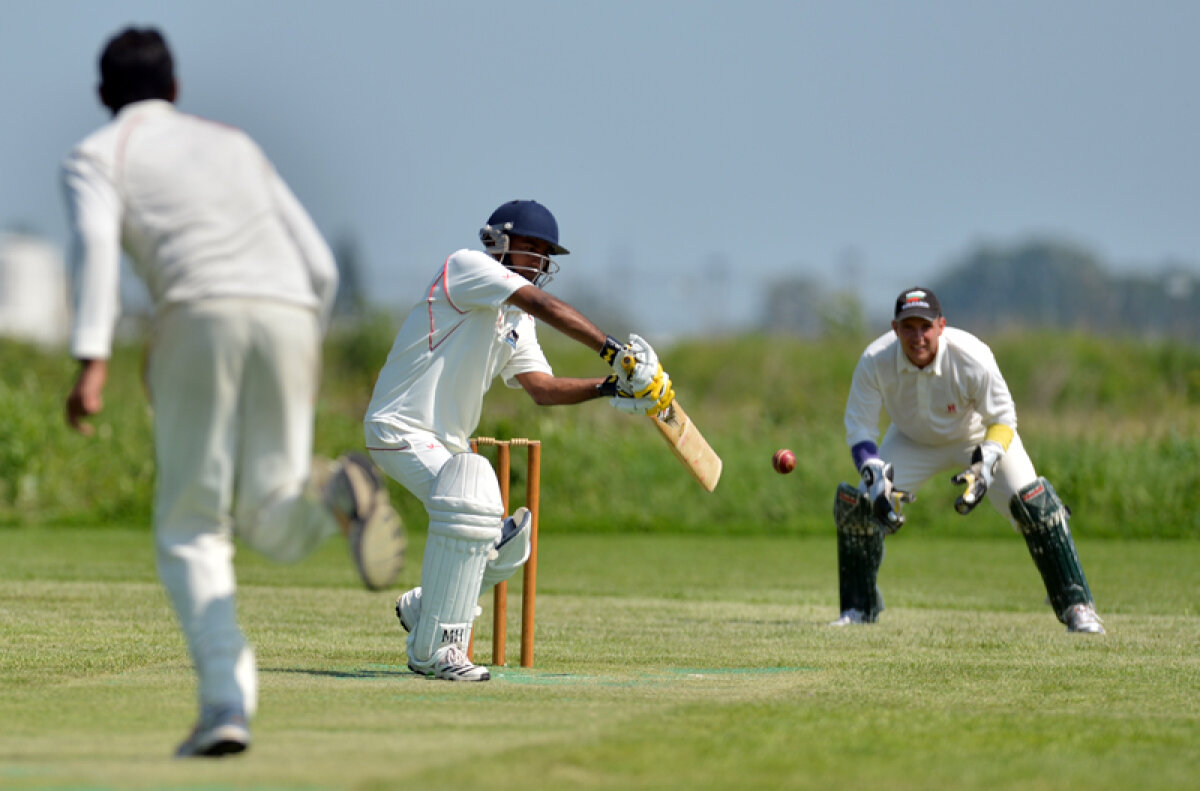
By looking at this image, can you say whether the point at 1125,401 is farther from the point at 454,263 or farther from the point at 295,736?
the point at 295,736

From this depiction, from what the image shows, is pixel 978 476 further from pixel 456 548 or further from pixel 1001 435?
pixel 456 548

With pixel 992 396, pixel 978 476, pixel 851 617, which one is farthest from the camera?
pixel 851 617

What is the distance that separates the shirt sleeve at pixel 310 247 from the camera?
4.27 meters

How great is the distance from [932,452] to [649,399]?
114 inches

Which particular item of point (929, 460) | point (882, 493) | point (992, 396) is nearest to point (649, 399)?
point (882, 493)

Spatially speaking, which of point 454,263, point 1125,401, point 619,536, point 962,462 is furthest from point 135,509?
point 1125,401

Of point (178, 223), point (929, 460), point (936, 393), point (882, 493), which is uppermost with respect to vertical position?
point (178, 223)

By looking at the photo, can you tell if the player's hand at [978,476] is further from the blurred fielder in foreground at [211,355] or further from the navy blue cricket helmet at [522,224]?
the blurred fielder in foreground at [211,355]

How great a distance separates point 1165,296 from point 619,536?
60.3ft

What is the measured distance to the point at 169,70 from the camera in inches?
169

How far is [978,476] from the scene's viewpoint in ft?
25.4

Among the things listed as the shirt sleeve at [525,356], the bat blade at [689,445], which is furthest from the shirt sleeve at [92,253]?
the bat blade at [689,445]

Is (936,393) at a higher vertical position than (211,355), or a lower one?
lower

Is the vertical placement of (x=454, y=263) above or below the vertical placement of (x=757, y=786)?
above
